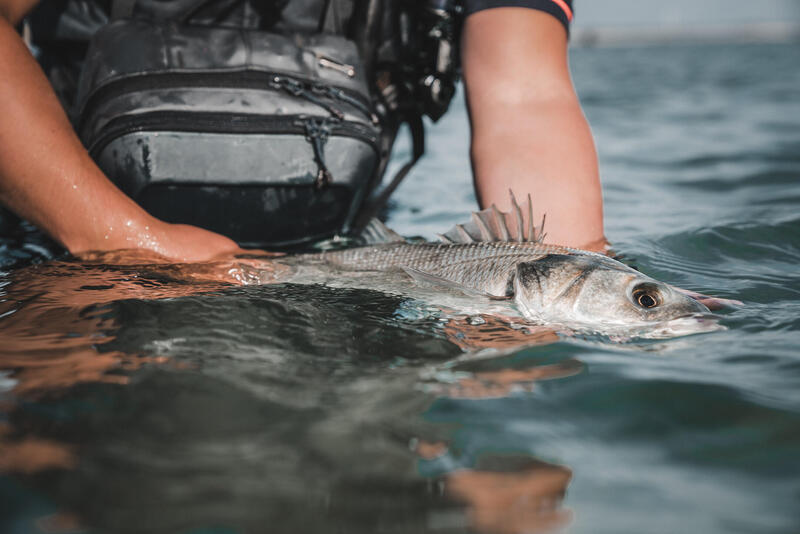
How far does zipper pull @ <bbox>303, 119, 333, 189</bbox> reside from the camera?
301cm

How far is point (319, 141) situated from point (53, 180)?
115 cm

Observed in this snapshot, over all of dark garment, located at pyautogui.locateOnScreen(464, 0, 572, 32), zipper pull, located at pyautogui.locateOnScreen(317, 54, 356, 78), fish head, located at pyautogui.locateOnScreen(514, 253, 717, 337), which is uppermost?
dark garment, located at pyautogui.locateOnScreen(464, 0, 572, 32)

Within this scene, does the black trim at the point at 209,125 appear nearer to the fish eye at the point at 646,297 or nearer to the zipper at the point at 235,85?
the zipper at the point at 235,85

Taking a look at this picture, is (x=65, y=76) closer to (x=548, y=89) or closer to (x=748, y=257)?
(x=548, y=89)

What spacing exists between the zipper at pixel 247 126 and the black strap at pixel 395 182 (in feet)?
1.72

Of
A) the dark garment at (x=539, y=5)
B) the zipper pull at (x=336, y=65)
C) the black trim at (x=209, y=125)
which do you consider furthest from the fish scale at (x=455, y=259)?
the dark garment at (x=539, y=5)

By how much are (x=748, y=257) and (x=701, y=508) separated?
249 cm

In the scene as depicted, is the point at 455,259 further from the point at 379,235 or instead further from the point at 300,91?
the point at 300,91

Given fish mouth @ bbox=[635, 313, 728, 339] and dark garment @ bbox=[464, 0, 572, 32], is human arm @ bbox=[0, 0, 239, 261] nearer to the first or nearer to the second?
fish mouth @ bbox=[635, 313, 728, 339]

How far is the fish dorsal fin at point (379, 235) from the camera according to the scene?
2967mm

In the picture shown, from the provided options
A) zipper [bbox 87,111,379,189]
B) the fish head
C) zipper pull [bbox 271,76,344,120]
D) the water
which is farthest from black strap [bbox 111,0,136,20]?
the fish head

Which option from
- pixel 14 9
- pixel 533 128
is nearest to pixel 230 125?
pixel 14 9

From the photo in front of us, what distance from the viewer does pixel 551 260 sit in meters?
2.38

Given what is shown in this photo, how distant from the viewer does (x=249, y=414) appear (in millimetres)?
1462
